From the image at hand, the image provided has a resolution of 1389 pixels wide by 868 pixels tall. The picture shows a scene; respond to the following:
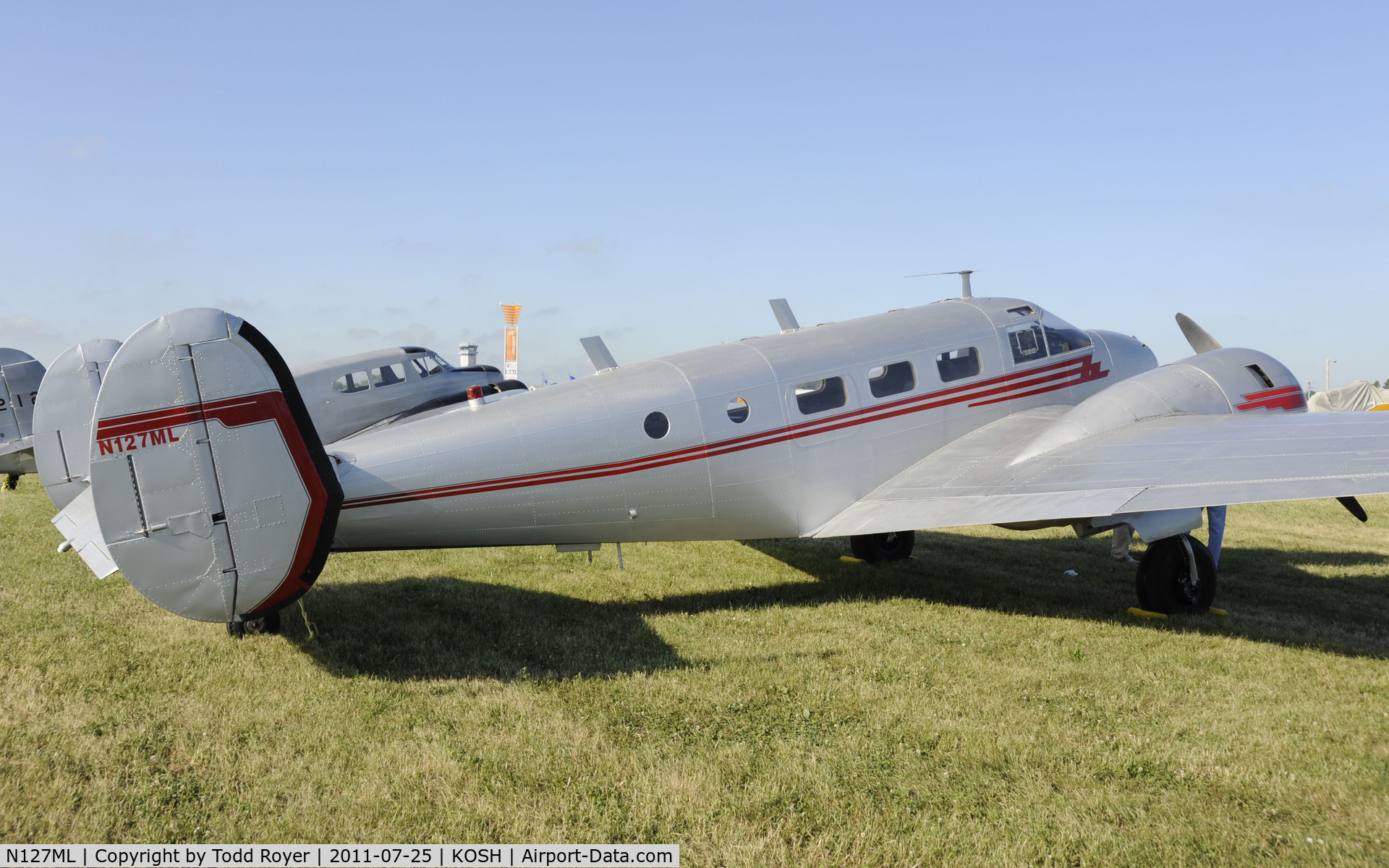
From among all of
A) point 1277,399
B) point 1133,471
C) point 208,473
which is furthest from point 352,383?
point 1277,399

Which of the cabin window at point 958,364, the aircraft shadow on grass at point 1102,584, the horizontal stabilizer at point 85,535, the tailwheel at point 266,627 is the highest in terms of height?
the cabin window at point 958,364

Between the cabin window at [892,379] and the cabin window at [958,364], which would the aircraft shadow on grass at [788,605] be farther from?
the cabin window at [958,364]

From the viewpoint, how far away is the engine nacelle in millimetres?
9812

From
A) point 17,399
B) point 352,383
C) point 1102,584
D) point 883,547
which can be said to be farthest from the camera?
point 17,399

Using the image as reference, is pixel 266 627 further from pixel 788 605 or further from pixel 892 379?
pixel 892 379

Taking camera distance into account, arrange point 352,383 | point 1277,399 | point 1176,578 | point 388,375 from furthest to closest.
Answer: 1. point 388,375
2. point 352,383
3. point 1277,399
4. point 1176,578

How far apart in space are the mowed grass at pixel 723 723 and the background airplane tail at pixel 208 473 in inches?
39.0

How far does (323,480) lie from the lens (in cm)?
672

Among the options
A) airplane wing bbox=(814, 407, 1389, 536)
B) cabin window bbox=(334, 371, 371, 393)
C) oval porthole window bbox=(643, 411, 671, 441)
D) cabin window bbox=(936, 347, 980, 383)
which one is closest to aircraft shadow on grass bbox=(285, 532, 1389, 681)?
airplane wing bbox=(814, 407, 1389, 536)

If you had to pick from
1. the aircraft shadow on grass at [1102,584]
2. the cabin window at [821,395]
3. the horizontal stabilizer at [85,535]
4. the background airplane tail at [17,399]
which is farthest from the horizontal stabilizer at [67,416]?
the background airplane tail at [17,399]

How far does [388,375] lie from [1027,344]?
12516 mm

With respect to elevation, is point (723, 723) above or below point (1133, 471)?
below

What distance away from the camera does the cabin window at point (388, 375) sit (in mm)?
17219

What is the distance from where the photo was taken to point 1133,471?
27.1ft
